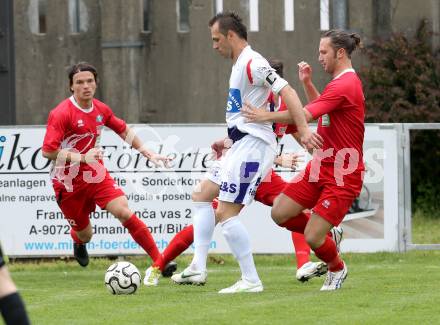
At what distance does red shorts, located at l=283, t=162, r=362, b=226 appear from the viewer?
9828mm

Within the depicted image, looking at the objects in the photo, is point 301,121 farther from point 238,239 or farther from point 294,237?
point 294,237

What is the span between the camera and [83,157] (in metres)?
11.6

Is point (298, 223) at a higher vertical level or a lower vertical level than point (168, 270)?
higher

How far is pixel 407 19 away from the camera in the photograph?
25.9m

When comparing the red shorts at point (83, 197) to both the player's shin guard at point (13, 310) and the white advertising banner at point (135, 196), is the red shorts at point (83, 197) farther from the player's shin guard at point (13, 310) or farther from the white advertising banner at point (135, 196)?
the player's shin guard at point (13, 310)

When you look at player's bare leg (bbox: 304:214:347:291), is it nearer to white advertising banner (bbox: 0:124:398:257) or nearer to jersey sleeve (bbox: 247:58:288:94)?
jersey sleeve (bbox: 247:58:288:94)

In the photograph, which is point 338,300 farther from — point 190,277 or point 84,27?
point 84,27

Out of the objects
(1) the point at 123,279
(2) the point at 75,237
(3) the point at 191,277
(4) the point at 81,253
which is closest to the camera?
(1) the point at 123,279

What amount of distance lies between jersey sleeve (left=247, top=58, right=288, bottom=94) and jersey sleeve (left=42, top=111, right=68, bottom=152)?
2.76 metres

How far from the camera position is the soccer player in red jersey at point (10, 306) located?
6.25m

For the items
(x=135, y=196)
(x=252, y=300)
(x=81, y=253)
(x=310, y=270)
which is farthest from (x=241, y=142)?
(x=135, y=196)

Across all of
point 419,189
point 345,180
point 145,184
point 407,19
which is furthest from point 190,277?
point 407,19

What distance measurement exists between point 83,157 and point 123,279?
5.84 feet

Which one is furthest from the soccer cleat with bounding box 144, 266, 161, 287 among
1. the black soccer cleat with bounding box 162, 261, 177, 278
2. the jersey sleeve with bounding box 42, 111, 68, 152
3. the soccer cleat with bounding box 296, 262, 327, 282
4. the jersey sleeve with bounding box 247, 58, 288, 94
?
the jersey sleeve with bounding box 247, 58, 288, 94
